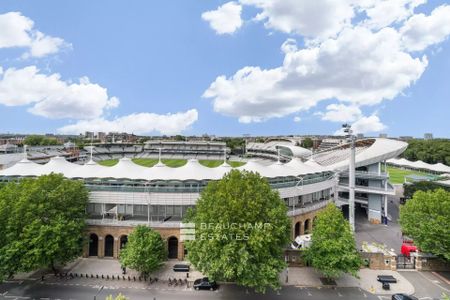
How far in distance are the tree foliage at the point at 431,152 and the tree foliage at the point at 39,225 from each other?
14613 centimetres

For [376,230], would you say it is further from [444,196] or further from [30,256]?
[30,256]

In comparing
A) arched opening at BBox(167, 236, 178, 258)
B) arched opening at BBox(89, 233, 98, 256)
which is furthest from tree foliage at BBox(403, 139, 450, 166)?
arched opening at BBox(89, 233, 98, 256)

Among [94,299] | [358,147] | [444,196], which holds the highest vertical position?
[358,147]

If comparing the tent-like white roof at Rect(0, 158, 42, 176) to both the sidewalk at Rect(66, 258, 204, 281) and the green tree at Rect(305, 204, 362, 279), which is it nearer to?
the sidewalk at Rect(66, 258, 204, 281)

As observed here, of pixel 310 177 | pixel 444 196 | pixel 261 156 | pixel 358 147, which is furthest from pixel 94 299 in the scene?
pixel 261 156

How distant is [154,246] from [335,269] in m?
Answer: 20.1

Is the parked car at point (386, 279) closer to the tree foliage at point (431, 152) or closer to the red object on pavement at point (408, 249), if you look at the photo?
the red object on pavement at point (408, 249)

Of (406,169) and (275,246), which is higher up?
(406,169)

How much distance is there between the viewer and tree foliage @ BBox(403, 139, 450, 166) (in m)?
132

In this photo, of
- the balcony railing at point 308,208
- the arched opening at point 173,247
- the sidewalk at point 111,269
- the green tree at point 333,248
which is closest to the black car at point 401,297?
the green tree at point 333,248

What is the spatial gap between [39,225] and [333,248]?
104ft

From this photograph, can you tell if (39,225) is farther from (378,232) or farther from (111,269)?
(378,232)

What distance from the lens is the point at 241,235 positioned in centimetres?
2689

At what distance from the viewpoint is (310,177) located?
51.1m
